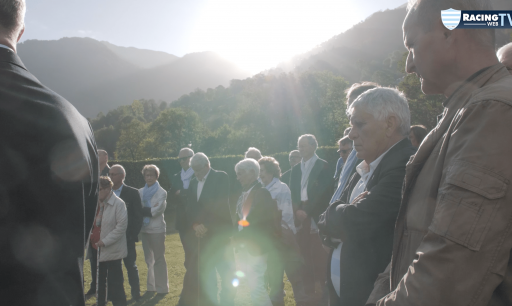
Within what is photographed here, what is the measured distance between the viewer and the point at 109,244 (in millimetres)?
4680

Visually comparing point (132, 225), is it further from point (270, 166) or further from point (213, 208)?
point (270, 166)

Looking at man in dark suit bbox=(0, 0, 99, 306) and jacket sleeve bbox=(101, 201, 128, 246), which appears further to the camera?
jacket sleeve bbox=(101, 201, 128, 246)

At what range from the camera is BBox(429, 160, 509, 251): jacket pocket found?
36.8 inches

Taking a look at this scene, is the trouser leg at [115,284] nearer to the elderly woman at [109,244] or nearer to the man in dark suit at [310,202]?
the elderly woman at [109,244]

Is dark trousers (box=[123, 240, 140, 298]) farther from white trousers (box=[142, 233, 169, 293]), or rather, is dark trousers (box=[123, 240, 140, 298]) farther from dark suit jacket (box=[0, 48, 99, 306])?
dark suit jacket (box=[0, 48, 99, 306])

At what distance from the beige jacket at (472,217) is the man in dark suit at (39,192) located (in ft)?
3.65

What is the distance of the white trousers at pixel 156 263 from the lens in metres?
6.08

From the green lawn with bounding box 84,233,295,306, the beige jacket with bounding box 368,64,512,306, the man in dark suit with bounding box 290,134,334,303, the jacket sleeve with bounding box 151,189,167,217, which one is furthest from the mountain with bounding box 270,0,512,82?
the beige jacket with bounding box 368,64,512,306

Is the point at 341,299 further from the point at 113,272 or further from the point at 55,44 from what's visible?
the point at 55,44

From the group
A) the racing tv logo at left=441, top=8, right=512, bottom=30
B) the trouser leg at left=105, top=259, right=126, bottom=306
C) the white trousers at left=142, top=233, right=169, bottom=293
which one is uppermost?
the racing tv logo at left=441, top=8, right=512, bottom=30

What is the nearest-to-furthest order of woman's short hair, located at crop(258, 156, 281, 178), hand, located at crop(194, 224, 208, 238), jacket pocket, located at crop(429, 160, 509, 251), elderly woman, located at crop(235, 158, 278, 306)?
jacket pocket, located at crop(429, 160, 509, 251)
elderly woman, located at crop(235, 158, 278, 306)
woman's short hair, located at crop(258, 156, 281, 178)
hand, located at crop(194, 224, 208, 238)

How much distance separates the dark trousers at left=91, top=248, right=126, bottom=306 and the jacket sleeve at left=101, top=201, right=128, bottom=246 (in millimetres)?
309

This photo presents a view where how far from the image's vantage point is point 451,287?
97 centimetres

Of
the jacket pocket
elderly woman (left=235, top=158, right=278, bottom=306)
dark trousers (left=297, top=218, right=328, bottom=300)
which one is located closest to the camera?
the jacket pocket
